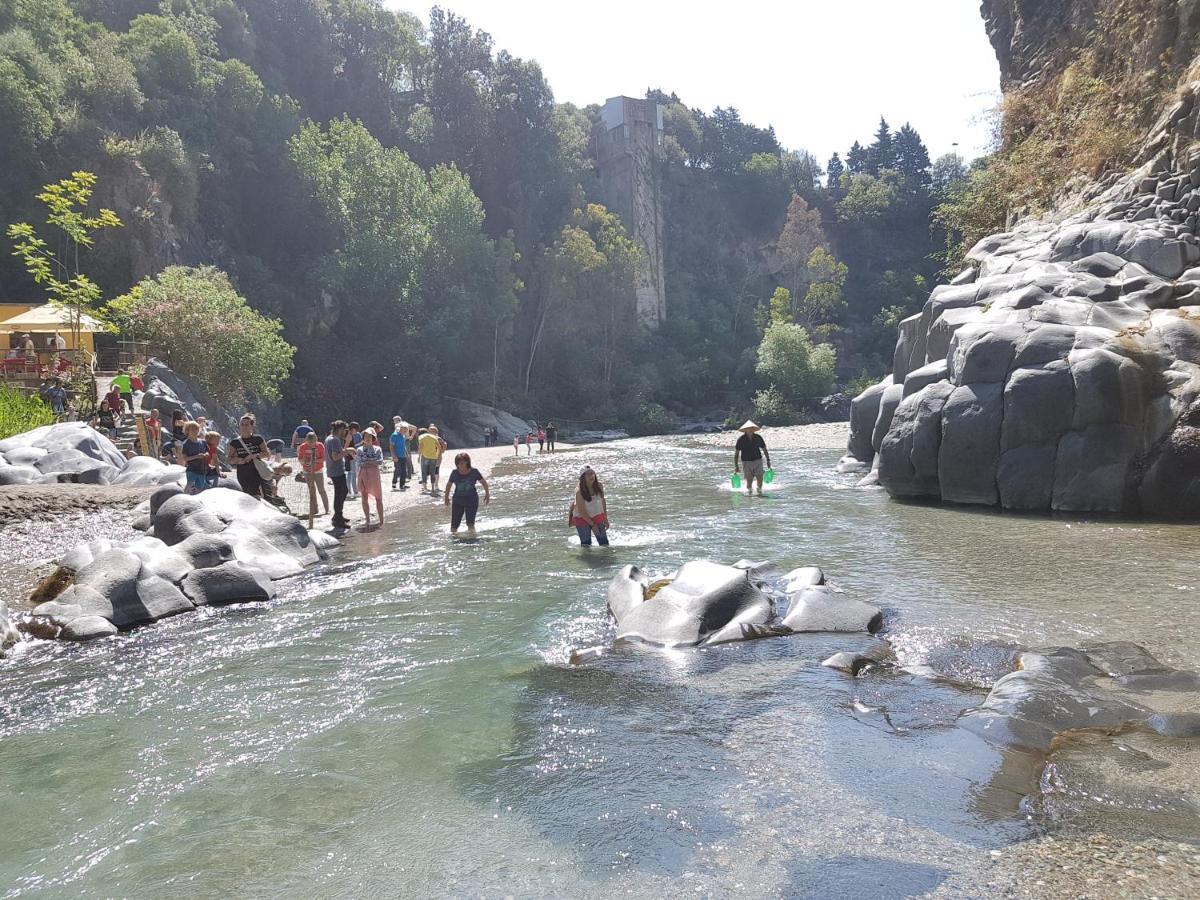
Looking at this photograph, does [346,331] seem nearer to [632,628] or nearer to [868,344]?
[632,628]

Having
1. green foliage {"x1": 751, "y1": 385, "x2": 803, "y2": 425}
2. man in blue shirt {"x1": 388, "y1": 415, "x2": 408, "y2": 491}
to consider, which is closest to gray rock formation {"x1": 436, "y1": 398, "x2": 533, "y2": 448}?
green foliage {"x1": 751, "y1": 385, "x2": 803, "y2": 425}

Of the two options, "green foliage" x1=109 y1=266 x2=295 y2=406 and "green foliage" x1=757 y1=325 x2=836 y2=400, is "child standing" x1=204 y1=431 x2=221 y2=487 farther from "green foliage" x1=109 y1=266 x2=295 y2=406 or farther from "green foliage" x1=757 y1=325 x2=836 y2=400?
"green foliage" x1=757 y1=325 x2=836 y2=400

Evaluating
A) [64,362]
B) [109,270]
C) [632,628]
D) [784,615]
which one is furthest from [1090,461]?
[109,270]

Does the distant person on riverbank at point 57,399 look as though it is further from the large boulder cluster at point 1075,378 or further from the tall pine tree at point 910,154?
the tall pine tree at point 910,154

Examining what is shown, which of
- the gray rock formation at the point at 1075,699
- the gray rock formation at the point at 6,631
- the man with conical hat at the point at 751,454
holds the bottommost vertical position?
the gray rock formation at the point at 1075,699

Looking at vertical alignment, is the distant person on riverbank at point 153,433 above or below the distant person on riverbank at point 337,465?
above

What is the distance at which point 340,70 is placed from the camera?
5881cm

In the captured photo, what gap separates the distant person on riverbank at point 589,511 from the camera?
13.0 m

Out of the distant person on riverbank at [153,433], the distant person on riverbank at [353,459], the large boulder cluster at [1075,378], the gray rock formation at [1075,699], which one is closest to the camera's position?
the gray rock formation at [1075,699]

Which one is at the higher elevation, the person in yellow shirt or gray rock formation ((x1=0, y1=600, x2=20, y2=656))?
the person in yellow shirt

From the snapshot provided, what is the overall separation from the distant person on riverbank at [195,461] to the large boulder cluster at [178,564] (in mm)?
887

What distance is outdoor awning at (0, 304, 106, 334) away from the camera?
23.7m

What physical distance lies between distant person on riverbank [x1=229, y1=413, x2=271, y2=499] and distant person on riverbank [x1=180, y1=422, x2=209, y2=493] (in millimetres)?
491

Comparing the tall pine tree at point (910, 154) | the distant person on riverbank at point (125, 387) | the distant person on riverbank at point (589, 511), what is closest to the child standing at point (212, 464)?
the distant person on riverbank at point (589, 511)
